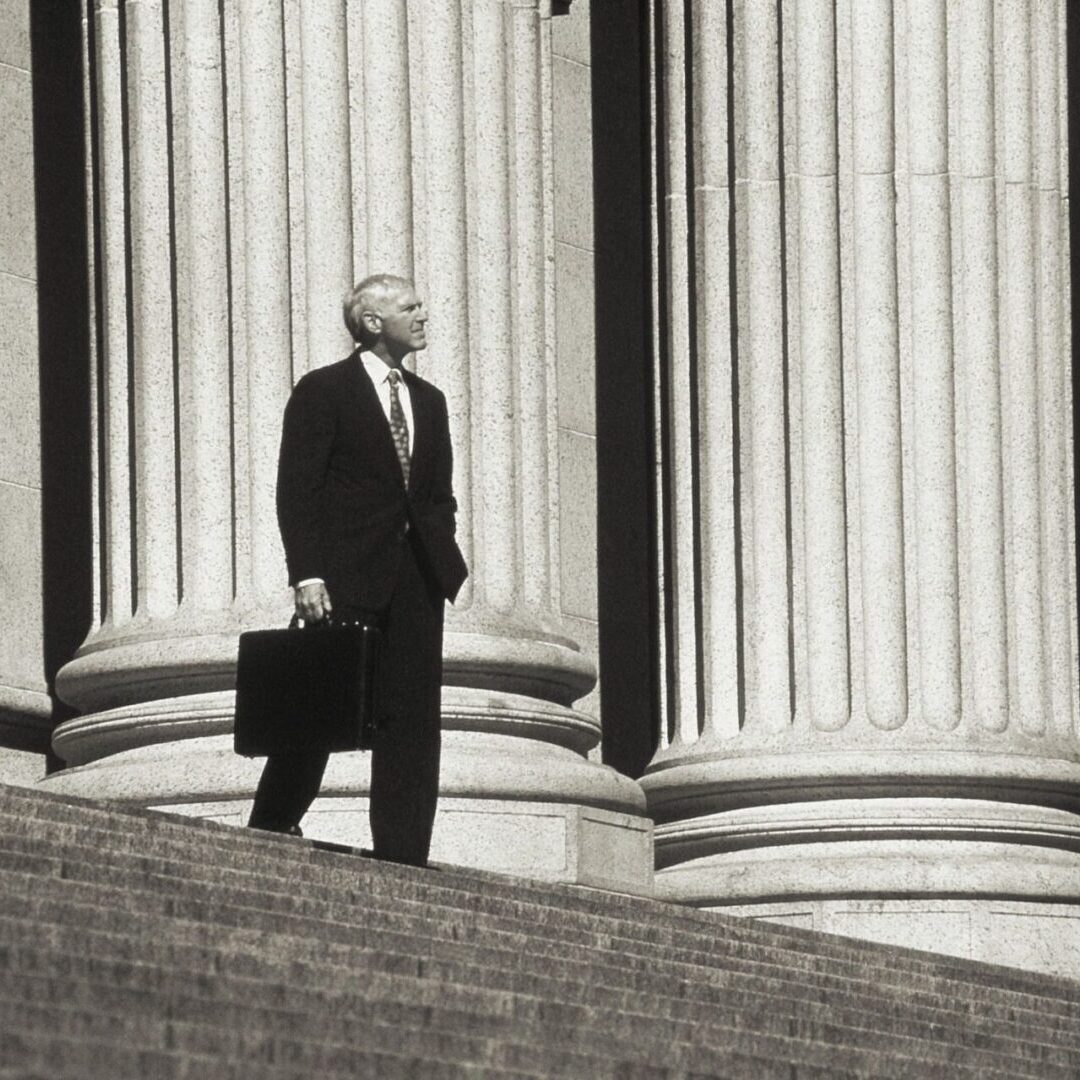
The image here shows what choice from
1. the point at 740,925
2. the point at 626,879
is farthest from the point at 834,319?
the point at 740,925

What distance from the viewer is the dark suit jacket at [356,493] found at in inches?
545

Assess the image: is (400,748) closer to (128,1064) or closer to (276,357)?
(276,357)

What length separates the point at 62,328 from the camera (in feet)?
68.8

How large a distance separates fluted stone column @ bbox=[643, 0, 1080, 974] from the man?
567 centimetres

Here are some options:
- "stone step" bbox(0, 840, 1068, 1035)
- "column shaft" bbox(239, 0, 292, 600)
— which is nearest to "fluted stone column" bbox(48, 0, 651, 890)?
"column shaft" bbox(239, 0, 292, 600)

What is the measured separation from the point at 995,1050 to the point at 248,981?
4.27 metres

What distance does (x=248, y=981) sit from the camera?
10336mm

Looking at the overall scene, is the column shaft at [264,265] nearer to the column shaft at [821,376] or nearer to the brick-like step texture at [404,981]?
the brick-like step texture at [404,981]

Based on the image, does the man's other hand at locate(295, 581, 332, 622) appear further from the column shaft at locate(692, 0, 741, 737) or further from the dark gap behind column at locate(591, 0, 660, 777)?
the dark gap behind column at locate(591, 0, 660, 777)

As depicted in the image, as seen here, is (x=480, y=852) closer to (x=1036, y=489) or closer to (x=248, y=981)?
(x=1036, y=489)

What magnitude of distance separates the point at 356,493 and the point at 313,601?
539mm

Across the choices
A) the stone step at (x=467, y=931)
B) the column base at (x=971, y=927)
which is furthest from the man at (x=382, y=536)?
the column base at (x=971, y=927)

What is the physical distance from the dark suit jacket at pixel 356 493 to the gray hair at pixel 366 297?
0.12 m

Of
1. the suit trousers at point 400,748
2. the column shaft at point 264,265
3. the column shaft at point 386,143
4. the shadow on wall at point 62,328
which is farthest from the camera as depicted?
the shadow on wall at point 62,328
